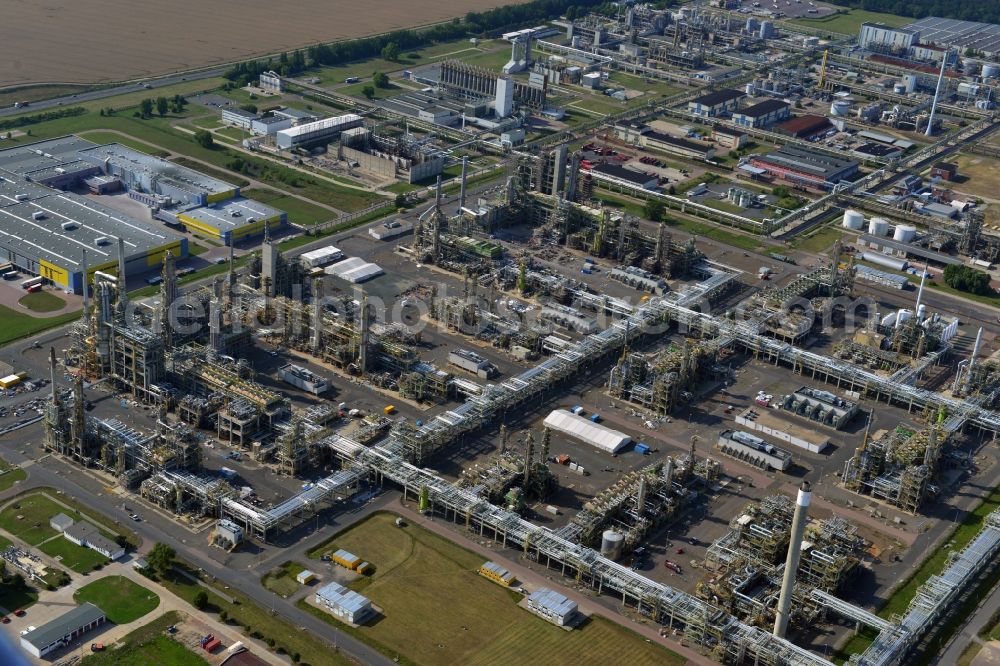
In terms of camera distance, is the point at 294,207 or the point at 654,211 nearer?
the point at 294,207

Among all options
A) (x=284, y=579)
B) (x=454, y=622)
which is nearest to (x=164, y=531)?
(x=284, y=579)

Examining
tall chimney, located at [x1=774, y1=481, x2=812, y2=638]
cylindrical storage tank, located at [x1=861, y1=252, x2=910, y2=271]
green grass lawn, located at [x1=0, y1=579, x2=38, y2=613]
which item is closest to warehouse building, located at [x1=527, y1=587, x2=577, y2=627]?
tall chimney, located at [x1=774, y1=481, x2=812, y2=638]

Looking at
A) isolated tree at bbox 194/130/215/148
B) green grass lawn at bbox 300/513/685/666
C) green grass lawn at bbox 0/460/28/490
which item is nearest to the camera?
green grass lawn at bbox 300/513/685/666

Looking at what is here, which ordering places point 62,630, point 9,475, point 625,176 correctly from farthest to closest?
point 625,176 → point 9,475 → point 62,630

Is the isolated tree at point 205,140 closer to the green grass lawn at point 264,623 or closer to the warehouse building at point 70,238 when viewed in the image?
the warehouse building at point 70,238

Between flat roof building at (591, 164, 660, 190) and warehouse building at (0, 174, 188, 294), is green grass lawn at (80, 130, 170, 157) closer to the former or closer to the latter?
warehouse building at (0, 174, 188, 294)

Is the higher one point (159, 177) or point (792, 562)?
point (159, 177)

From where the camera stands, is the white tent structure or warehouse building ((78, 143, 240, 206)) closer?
the white tent structure

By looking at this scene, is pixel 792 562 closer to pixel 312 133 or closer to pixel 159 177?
pixel 159 177
